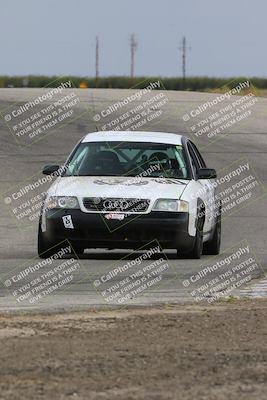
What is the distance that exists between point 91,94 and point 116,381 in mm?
39737

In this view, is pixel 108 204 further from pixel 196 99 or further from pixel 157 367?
pixel 196 99

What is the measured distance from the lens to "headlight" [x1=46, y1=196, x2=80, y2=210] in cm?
1594

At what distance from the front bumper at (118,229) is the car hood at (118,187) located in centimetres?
23

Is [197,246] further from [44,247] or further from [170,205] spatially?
[44,247]

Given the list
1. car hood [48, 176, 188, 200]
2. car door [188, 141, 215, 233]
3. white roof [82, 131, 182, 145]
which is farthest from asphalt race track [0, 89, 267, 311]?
white roof [82, 131, 182, 145]

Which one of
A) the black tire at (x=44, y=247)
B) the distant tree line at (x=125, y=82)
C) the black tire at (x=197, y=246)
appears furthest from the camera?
the distant tree line at (x=125, y=82)

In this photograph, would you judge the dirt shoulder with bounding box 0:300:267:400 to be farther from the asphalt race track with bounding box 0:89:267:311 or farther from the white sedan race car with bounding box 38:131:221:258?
the white sedan race car with bounding box 38:131:221:258

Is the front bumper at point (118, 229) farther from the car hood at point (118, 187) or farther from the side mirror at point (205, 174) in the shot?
the side mirror at point (205, 174)

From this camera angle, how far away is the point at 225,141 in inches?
1405

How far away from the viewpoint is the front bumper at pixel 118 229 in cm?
1592

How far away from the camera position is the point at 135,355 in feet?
27.7

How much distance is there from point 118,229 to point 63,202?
72 centimetres

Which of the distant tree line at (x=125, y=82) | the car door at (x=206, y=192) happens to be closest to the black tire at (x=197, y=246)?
the car door at (x=206, y=192)

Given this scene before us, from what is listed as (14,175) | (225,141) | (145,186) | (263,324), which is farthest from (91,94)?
(263,324)
